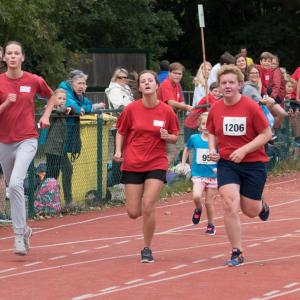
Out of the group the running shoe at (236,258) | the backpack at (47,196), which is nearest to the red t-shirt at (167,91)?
the backpack at (47,196)

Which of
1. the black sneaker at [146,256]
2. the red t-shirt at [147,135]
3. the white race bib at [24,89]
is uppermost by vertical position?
the white race bib at [24,89]

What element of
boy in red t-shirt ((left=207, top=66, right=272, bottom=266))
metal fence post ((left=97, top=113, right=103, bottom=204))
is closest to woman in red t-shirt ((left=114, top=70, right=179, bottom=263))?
boy in red t-shirt ((left=207, top=66, right=272, bottom=266))

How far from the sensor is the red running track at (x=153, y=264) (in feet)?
33.7

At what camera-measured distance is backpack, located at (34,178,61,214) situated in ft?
53.6

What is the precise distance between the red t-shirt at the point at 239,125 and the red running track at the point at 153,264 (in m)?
1.09

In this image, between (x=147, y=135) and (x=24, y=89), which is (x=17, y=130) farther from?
(x=147, y=135)

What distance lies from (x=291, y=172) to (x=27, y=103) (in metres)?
11.1

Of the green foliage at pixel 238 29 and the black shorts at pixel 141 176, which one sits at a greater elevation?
the green foliage at pixel 238 29

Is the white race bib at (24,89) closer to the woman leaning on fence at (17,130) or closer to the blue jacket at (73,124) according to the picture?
the woman leaning on fence at (17,130)

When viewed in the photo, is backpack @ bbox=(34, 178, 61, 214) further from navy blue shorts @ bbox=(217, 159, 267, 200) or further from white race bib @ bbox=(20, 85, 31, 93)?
navy blue shorts @ bbox=(217, 159, 267, 200)

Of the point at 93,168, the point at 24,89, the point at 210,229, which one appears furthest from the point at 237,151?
the point at 93,168

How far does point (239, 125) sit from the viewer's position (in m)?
11.8

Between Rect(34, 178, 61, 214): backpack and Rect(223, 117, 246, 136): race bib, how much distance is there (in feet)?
16.3

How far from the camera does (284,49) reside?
4428 cm
